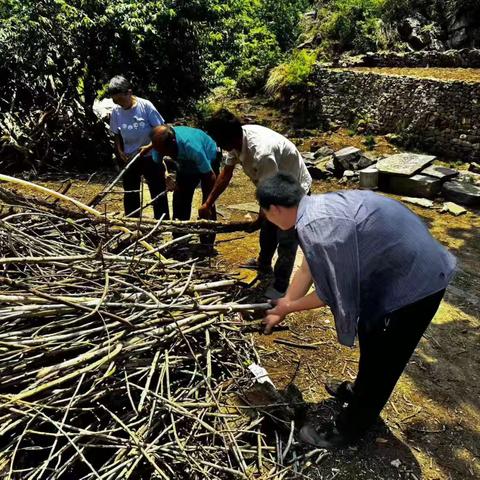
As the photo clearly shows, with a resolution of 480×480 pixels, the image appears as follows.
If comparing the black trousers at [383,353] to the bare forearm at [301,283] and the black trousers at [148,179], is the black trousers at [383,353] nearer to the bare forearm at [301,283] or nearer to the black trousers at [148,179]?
the bare forearm at [301,283]

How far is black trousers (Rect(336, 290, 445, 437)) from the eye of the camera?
1989 mm

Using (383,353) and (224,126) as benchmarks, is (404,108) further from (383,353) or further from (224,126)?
(383,353)

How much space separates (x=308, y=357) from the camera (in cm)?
310

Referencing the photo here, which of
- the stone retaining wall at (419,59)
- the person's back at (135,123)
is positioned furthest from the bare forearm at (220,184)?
the stone retaining wall at (419,59)

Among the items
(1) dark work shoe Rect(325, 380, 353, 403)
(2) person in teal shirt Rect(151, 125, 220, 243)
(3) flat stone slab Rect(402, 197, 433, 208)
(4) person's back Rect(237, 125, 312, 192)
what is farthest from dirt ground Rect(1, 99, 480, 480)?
(3) flat stone slab Rect(402, 197, 433, 208)

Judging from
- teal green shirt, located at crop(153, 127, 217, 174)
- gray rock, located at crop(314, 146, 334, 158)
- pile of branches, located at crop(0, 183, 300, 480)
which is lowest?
gray rock, located at crop(314, 146, 334, 158)


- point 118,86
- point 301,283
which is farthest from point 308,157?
point 301,283

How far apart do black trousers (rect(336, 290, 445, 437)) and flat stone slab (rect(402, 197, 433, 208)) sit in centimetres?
466

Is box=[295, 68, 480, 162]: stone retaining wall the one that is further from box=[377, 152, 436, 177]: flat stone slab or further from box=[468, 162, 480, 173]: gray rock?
box=[377, 152, 436, 177]: flat stone slab

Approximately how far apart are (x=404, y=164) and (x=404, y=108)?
2.59 meters

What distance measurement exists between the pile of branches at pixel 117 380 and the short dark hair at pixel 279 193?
2.43 ft

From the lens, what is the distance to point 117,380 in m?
2.14

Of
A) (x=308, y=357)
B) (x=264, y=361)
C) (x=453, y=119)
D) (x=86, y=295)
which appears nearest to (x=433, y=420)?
(x=308, y=357)

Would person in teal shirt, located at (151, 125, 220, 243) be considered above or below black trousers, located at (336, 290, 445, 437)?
above
